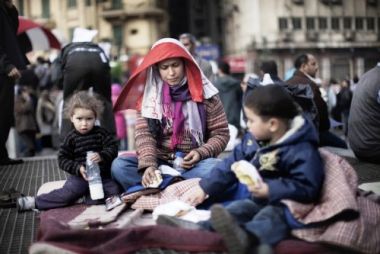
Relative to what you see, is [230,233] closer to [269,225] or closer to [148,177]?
[269,225]

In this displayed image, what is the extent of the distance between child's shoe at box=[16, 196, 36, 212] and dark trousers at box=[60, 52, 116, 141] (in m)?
2.56

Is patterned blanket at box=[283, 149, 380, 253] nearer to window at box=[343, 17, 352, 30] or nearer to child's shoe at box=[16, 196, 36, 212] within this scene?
child's shoe at box=[16, 196, 36, 212]

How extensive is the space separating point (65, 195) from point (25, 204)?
12.1 inches

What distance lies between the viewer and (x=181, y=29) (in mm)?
58625

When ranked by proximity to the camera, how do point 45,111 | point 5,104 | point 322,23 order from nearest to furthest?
1. point 5,104
2. point 45,111
3. point 322,23

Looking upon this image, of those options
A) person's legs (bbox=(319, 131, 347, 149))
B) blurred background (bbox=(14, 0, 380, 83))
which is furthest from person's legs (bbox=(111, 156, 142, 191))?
blurred background (bbox=(14, 0, 380, 83))

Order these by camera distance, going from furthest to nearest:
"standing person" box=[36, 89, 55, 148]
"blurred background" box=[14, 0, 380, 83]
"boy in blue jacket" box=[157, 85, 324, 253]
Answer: "blurred background" box=[14, 0, 380, 83] < "standing person" box=[36, 89, 55, 148] < "boy in blue jacket" box=[157, 85, 324, 253]

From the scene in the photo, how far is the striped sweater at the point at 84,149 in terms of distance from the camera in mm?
4734

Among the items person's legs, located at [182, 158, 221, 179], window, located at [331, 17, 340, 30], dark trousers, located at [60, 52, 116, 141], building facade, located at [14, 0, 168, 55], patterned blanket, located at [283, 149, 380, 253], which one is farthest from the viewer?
building facade, located at [14, 0, 168, 55]

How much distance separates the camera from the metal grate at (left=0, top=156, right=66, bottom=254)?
3.63 metres

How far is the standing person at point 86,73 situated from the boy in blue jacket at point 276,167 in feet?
13.4

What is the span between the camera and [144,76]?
15.6 feet

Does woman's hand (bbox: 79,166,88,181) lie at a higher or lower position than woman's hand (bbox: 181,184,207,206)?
higher

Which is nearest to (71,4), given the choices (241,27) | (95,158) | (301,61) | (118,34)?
(118,34)
